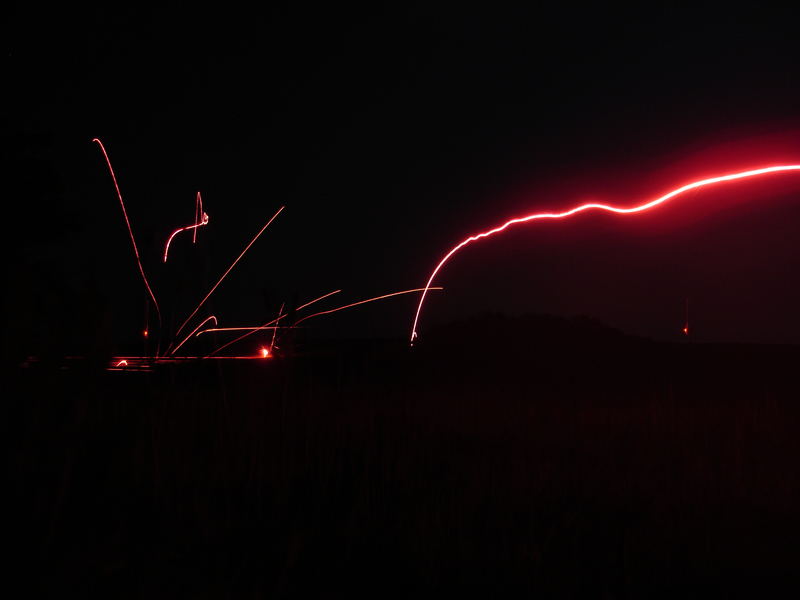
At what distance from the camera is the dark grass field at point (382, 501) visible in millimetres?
3262

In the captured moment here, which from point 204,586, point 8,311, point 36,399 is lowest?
point 204,586

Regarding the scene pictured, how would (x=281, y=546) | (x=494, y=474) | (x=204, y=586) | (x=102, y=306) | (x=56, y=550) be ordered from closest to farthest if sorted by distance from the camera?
(x=204, y=586) → (x=56, y=550) → (x=281, y=546) → (x=102, y=306) → (x=494, y=474)

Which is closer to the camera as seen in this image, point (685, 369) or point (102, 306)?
point (102, 306)

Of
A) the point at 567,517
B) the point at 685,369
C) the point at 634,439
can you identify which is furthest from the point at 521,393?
the point at 567,517

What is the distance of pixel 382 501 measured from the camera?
4.24m

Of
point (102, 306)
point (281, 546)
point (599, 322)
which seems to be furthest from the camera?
point (599, 322)

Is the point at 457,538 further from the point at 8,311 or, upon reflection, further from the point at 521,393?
the point at 521,393

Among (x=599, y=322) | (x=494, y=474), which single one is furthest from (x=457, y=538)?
(x=599, y=322)

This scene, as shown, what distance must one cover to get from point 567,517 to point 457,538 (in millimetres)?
775

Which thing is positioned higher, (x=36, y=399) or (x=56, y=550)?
(x=36, y=399)

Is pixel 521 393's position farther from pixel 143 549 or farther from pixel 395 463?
pixel 143 549

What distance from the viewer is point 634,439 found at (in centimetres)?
649

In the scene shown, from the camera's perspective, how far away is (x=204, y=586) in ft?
9.95

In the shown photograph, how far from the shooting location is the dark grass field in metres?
3.26
